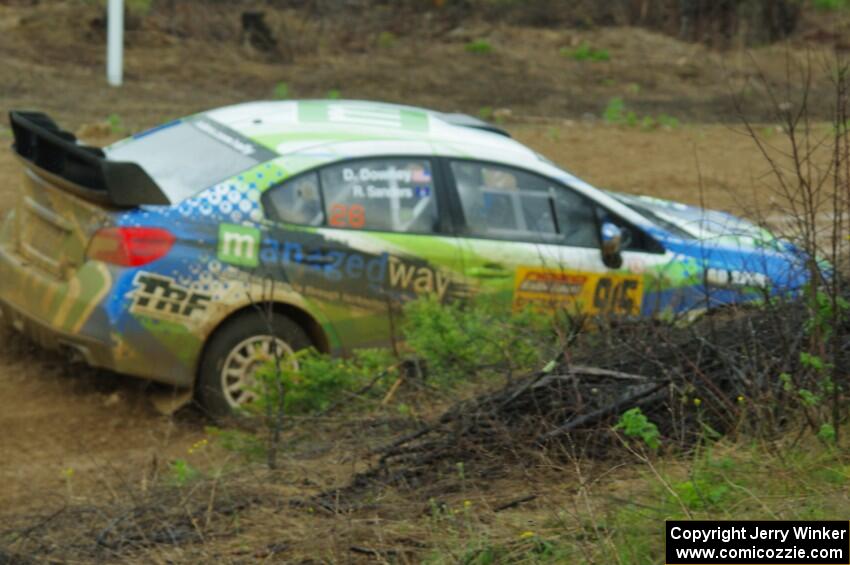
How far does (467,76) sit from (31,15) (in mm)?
5839

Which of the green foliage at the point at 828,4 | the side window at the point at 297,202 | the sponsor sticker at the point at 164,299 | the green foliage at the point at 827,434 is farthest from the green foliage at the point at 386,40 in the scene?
the green foliage at the point at 827,434

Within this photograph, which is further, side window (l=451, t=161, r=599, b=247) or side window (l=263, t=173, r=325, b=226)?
side window (l=451, t=161, r=599, b=247)

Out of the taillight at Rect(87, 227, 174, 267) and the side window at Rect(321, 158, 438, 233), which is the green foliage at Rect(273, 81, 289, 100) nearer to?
the side window at Rect(321, 158, 438, 233)

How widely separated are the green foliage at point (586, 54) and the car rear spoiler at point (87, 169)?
13383 millimetres

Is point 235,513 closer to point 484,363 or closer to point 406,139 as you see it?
point 484,363

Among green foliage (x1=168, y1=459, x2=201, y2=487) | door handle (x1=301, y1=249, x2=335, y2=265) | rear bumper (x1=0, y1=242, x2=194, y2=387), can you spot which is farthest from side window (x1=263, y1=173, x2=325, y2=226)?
green foliage (x1=168, y1=459, x2=201, y2=487)

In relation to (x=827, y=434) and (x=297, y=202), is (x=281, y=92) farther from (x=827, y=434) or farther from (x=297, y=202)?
(x=827, y=434)

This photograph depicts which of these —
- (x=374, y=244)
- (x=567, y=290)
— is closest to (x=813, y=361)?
(x=567, y=290)

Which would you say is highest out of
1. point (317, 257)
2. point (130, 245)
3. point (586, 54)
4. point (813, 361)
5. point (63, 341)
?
point (813, 361)

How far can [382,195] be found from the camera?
8141mm

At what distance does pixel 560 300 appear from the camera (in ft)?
27.2

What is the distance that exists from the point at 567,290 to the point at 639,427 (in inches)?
119

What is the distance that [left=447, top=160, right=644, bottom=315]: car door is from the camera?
324 inches

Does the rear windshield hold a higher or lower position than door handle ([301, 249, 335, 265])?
higher
